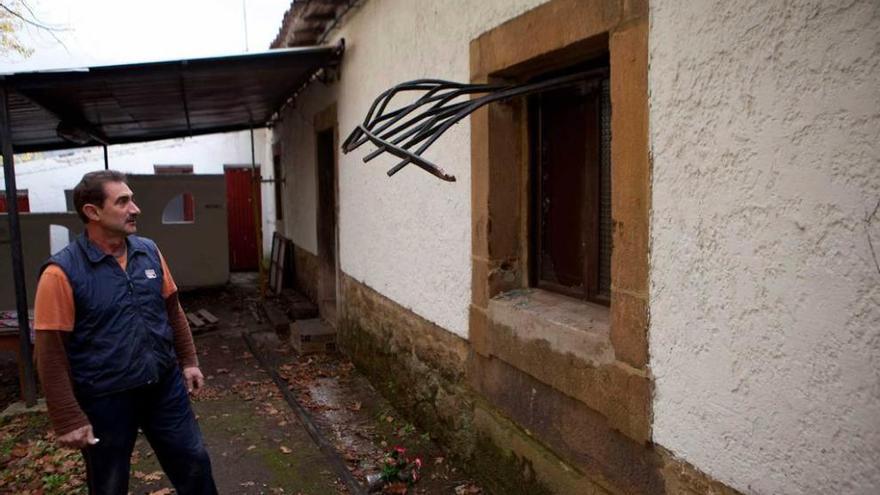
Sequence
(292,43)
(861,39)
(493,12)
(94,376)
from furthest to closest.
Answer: (292,43), (493,12), (94,376), (861,39)

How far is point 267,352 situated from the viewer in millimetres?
7703

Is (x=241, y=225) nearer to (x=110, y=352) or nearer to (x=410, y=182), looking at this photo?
(x=410, y=182)

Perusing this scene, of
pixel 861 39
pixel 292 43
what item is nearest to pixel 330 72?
pixel 292 43

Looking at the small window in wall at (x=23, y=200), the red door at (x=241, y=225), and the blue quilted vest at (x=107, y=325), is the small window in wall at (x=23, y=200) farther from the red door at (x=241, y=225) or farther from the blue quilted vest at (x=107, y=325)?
the blue quilted vest at (x=107, y=325)

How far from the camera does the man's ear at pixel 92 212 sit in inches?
116

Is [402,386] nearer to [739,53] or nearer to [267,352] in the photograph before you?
[267,352]

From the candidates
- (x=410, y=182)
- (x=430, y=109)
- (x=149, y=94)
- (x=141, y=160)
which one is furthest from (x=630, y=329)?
(x=141, y=160)

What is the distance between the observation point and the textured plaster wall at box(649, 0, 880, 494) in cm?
163

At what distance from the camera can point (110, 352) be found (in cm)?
285

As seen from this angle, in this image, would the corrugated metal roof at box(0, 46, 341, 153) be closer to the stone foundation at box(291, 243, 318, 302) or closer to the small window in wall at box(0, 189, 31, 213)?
the stone foundation at box(291, 243, 318, 302)

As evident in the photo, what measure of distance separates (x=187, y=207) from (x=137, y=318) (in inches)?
446

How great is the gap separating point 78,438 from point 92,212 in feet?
3.29

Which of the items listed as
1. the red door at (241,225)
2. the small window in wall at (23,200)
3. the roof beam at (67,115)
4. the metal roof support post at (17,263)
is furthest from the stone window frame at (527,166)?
the small window in wall at (23,200)

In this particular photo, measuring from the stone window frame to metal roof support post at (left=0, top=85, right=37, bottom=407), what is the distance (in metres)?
4.09
